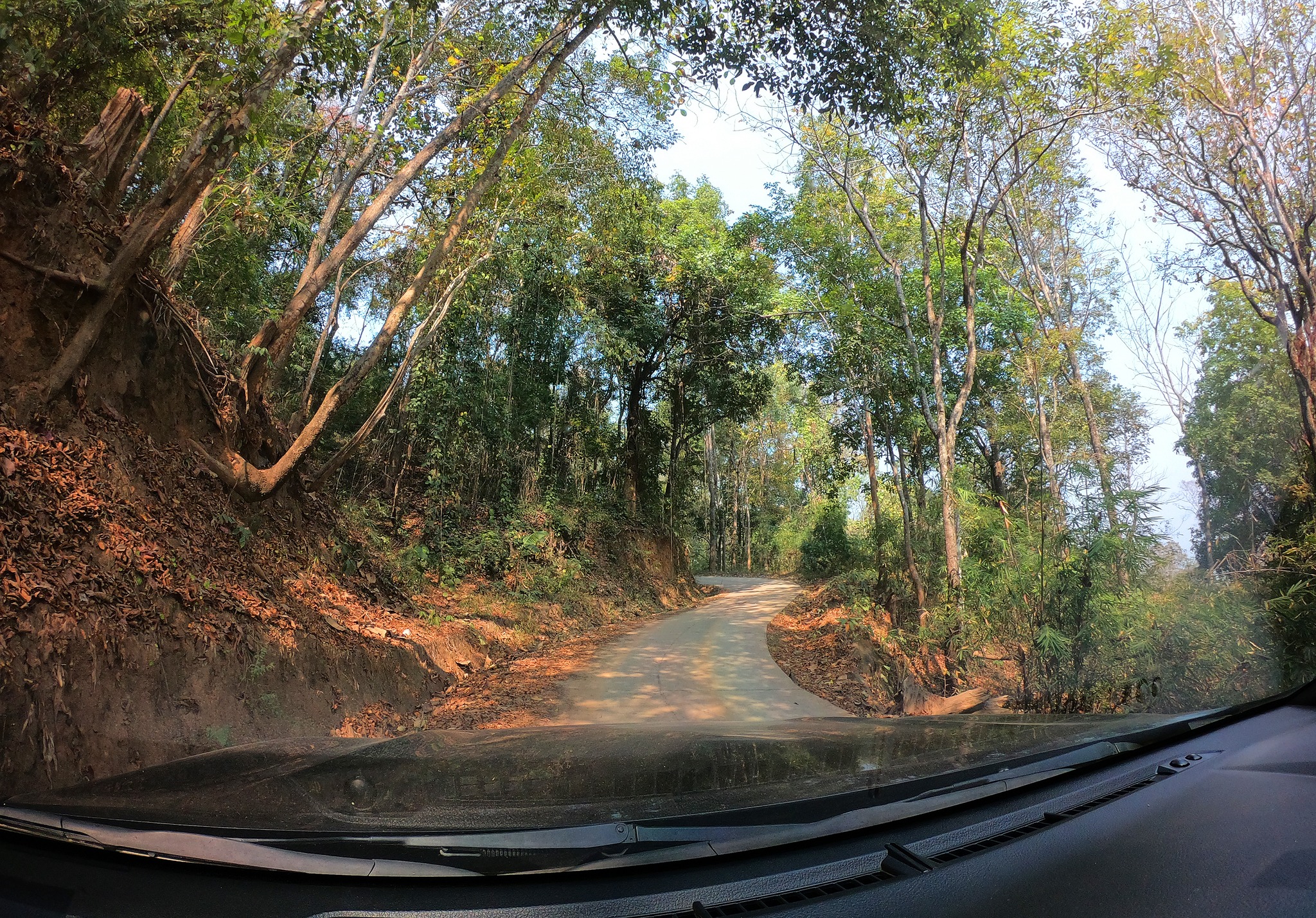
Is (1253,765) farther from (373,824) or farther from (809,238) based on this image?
(809,238)

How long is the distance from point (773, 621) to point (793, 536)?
2146 centimetres

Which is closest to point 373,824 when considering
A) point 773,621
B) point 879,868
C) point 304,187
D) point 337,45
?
point 879,868

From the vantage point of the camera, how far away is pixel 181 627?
5.57 m

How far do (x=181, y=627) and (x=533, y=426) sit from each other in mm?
12519

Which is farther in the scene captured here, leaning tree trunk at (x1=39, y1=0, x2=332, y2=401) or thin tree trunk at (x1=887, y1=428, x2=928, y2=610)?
thin tree trunk at (x1=887, y1=428, x2=928, y2=610)

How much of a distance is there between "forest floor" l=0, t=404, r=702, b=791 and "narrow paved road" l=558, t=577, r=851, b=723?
2.64 feet

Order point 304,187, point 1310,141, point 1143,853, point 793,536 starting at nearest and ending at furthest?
point 1143,853
point 1310,141
point 304,187
point 793,536

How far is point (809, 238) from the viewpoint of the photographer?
17922mm

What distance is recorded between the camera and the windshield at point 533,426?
144 inches

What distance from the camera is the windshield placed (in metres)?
3.65

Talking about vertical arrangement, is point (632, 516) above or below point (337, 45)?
below

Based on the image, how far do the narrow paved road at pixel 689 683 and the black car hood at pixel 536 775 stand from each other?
4.03 m

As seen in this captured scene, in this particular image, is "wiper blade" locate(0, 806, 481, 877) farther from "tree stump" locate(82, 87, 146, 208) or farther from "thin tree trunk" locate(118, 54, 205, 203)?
"thin tree trunk" locate(118, 54, 205, 203)

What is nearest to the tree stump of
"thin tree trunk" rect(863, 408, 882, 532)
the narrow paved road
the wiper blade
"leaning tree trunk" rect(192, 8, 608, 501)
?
"leaning tree trunk" rect(192, 8, 608, 501)
